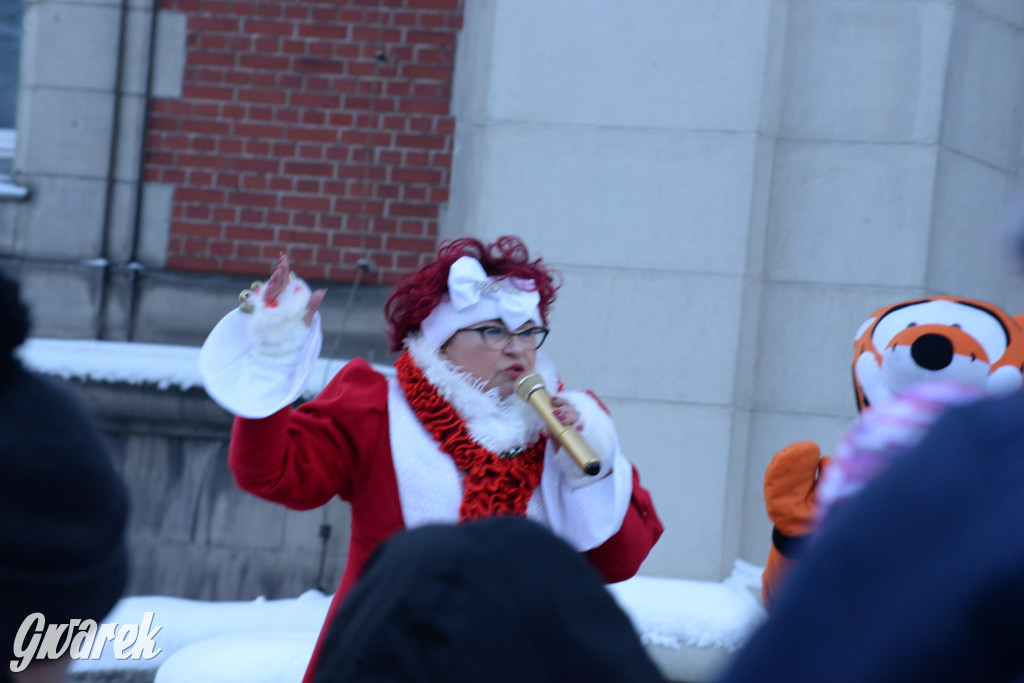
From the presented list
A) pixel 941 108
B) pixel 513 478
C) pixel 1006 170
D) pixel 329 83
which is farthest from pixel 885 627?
pixel 329 83

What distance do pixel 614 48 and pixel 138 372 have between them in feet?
7.54

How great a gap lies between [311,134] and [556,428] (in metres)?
2.95

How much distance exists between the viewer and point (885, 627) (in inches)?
24.1

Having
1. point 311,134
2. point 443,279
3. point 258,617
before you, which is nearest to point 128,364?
point 258,617

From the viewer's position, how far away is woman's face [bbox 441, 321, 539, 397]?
2670mm

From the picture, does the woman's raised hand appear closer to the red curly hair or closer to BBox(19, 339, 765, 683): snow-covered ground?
the red curly hair

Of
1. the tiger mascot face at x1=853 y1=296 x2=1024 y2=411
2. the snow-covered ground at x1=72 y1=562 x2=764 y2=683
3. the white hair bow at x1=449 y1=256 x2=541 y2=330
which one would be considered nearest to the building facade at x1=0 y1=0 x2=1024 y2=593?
the snow-covered ground at x1=72 y1=562 x2=764 y2=683

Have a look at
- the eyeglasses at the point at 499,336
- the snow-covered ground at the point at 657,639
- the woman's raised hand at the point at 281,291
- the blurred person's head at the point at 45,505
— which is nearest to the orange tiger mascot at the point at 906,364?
the eyeglasses at the point at 499,336

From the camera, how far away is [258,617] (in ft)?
14.8

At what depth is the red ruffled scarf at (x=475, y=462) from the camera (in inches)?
98.1

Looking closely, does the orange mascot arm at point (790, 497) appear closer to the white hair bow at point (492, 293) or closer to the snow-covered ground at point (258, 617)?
the snow-covered ground at point (258, 617)

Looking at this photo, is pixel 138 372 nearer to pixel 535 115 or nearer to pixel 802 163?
pixel 535 115

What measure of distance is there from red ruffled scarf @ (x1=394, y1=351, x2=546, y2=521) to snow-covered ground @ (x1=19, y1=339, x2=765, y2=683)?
2.98ft

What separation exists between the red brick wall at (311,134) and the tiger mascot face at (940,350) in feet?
8.61
